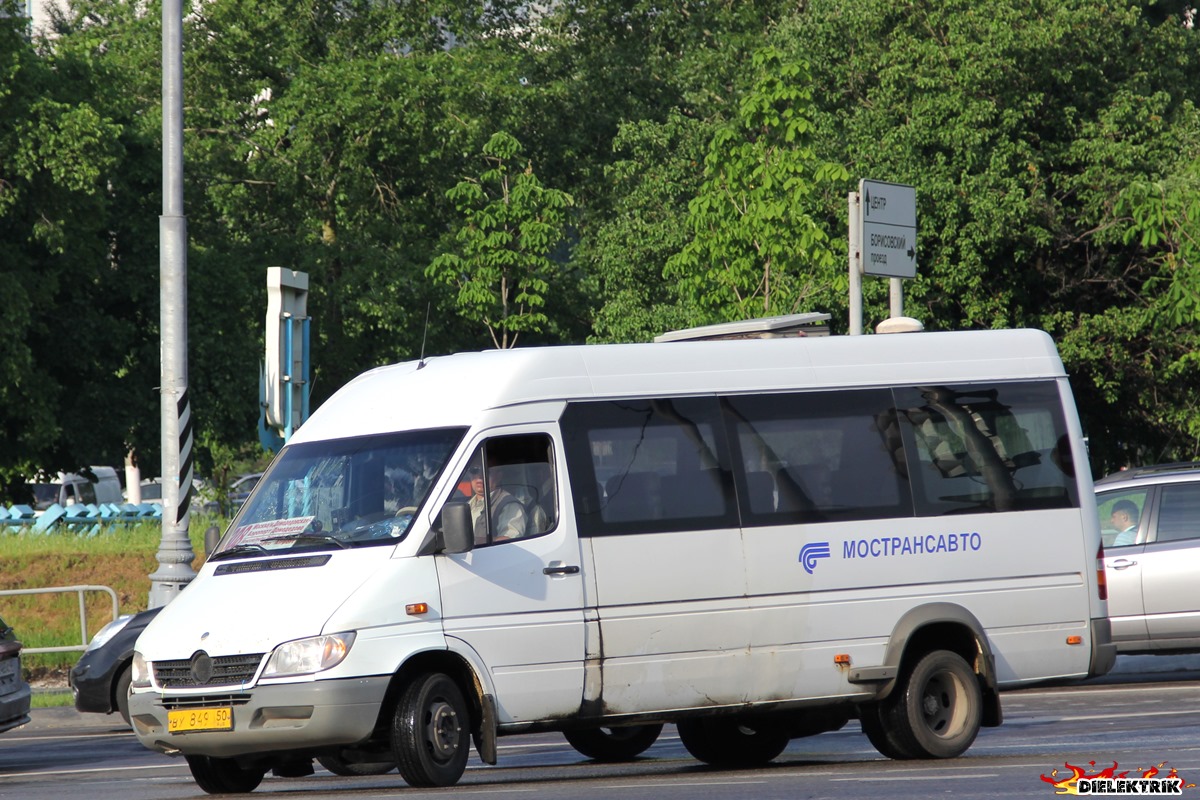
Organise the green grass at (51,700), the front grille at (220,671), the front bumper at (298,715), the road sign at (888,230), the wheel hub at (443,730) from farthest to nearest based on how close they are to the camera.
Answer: the green grass at (51,700)
the road sign at (888,230)
the wheel hub at (443,730)
the front grille at (220,671)
the front bumper at (298,715)

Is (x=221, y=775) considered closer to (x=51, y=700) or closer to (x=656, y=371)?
(x=656, y=371)

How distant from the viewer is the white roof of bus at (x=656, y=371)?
10.2m

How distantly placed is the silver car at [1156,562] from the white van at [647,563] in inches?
195

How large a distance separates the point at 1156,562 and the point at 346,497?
9.01 meters

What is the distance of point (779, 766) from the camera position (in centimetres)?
1123

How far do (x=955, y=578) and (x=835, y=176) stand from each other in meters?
12.6

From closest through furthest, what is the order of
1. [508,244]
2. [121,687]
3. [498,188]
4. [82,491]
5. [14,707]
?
[14,707] < [121,687] < [508,244] < [498,188] < [82,491]

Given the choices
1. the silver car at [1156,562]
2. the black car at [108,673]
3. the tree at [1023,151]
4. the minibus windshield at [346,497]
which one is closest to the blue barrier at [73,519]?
the black car at [108,673]

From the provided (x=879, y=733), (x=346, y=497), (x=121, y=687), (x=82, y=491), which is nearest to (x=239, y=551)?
(x=346, y=497)

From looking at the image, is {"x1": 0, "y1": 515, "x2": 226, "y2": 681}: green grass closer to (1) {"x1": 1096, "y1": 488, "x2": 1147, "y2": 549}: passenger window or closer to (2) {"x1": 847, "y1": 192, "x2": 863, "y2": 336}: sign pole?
(2) {"x1": 847, "y1": 192, "x2": 863, "y2": 336}: sign pole

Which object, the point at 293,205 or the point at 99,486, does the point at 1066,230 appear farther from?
the point at 99,486

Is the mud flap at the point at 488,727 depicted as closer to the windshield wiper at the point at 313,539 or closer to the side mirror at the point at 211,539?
the windshield wiper at the point at 313,539

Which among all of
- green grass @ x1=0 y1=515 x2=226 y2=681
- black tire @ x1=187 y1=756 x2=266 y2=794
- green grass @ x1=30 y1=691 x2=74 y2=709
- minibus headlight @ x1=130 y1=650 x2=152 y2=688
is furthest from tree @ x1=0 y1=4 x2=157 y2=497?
minibus headlight @ x1=130 y1=650 x2=152 y2=688

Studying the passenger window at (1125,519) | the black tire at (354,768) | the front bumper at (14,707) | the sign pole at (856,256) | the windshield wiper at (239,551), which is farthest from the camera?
the sign pole at (856,256)
